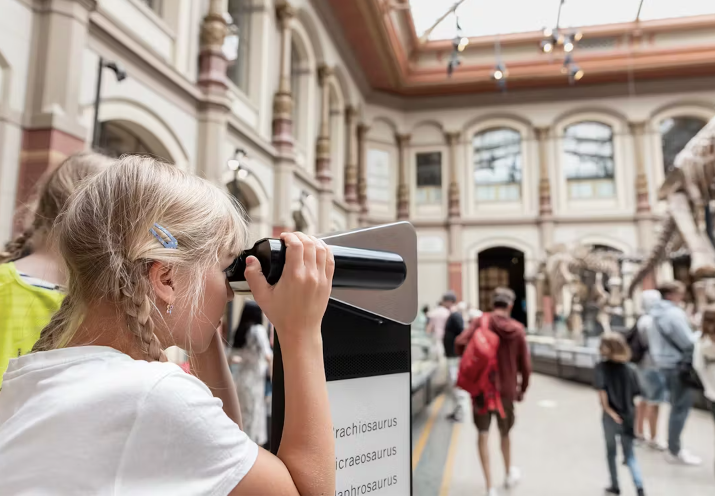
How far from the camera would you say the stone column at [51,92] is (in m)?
4.89

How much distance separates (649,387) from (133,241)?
5.73 m

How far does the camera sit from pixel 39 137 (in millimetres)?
4910

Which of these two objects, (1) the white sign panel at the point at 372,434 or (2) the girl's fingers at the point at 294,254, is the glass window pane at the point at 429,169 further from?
(2) the girl's fingers at the point at 294,254

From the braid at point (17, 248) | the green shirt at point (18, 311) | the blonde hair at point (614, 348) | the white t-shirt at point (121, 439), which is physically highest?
the braid at point (17, 248)

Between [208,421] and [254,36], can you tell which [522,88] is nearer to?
[254,36]

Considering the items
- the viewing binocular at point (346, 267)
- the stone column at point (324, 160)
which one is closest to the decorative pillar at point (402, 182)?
the stone column at point (324, 160)

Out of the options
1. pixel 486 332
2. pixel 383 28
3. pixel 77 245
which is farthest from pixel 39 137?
pixel 383 28

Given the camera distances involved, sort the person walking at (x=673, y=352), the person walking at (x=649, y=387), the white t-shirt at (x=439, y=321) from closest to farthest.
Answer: the person walking at (x=673, y=352), the person walking at (x=649, y=387), the white t-shirt at (x=439, y=321)

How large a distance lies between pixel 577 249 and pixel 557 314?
6.50ft

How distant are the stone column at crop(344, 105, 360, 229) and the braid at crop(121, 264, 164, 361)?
16.6 metres

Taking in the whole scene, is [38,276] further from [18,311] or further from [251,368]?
[251,368]

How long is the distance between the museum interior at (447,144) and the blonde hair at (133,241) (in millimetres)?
196

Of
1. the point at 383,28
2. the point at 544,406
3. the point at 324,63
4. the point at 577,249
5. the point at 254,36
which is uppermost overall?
the point at 383,28

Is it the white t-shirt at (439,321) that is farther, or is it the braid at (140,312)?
the white t-shirt at (439,321)
